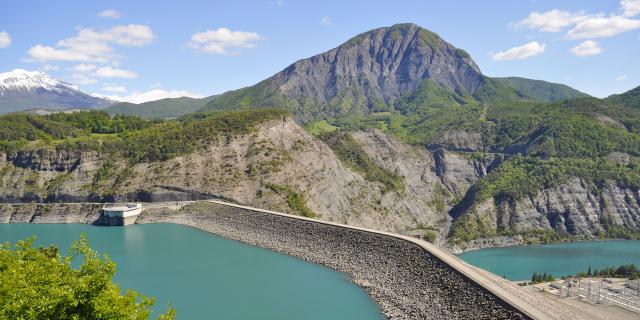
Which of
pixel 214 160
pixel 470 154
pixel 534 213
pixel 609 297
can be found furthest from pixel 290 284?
pixel 470 154

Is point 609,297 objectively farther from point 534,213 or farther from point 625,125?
point 625,125

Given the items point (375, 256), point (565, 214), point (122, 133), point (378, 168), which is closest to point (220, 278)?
point (375, 256)

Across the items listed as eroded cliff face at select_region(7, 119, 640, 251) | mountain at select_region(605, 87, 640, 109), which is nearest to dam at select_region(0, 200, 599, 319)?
eroded cliff face at select_region(7, 119, 640, 251)

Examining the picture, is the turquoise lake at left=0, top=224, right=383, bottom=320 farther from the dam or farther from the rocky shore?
the dam

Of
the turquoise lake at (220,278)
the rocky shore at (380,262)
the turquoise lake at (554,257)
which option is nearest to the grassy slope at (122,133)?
the rocky shore at (380,262)

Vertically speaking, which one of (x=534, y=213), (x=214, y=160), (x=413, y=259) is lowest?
(x=534, y=213)

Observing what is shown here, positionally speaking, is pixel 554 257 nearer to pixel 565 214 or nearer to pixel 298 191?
pixel 565 214
